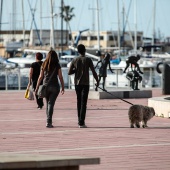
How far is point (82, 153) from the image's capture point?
44.9 feet

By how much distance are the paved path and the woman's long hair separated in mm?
1287

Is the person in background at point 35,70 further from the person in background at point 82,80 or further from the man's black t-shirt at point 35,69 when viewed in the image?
the person in background at point 82,80

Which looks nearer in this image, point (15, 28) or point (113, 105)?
point (113, 105)

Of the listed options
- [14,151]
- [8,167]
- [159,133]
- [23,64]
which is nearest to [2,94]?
[159,133]

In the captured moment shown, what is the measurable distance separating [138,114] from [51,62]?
217 cm

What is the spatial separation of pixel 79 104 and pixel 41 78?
1028 millimetres

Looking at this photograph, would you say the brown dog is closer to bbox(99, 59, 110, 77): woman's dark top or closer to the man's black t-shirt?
the man's black t-shirt

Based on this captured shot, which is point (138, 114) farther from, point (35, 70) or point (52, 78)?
point (35, 70)

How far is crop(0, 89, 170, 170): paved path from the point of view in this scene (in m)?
13.0

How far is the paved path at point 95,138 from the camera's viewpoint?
12969mm

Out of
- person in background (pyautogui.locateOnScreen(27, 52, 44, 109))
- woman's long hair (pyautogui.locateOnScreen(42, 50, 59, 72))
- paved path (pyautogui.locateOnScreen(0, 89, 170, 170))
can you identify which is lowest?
paved path (pyautogui.locateOnScreen(0, 89, 170, 170))

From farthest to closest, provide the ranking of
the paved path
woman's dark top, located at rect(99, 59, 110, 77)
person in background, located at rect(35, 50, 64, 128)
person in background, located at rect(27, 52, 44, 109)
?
woman's dark top, located at rect(99, 59, 110, 77), person in background, located at rect(27, 52, 44, 109), person in background, located at rect(35, 50, 64, 128), the paved path

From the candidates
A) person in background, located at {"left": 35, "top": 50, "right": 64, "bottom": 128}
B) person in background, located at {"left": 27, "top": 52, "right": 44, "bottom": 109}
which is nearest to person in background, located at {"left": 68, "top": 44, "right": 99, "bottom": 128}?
person in background, located at {"left": 35, "top": 50, "right": 64, "bottom": 128}

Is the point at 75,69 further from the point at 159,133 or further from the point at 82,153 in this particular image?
the point at 82,153
